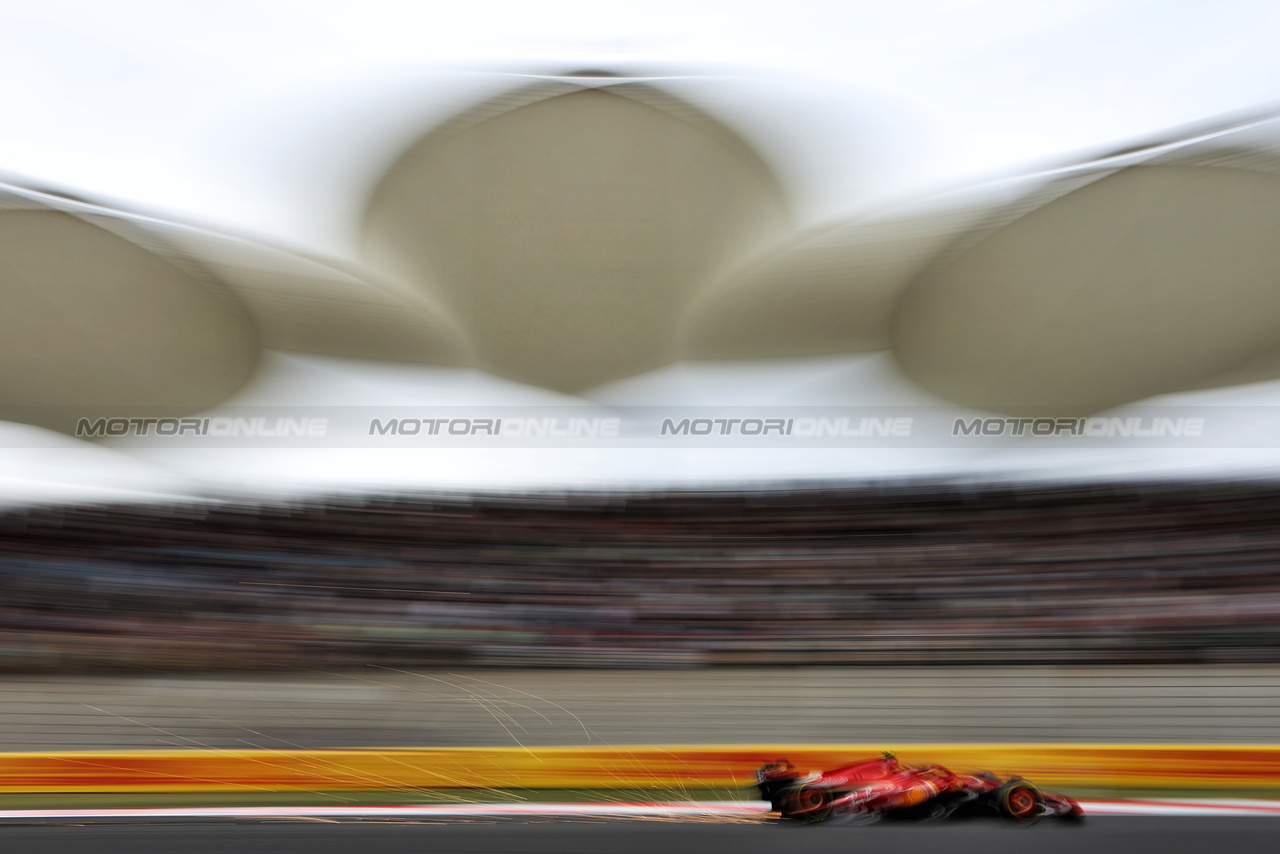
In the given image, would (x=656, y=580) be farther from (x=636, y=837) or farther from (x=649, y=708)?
(x=636, y=837)

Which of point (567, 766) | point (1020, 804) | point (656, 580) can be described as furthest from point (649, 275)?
point (1020, 804)

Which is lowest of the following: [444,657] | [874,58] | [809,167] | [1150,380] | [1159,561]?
[444,657]

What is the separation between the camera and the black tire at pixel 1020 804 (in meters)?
1.96

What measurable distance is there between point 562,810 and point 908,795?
0.97 m

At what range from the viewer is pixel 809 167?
8.39 ft

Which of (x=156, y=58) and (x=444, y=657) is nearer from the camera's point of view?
(x=444, y=657)

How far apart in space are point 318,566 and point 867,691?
6.12 ft

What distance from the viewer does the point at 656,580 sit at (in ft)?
8.36

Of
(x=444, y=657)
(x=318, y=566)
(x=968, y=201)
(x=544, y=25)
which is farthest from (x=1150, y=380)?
(x=318, y=566)

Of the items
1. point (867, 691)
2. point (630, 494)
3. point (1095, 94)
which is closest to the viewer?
point (867, 691)

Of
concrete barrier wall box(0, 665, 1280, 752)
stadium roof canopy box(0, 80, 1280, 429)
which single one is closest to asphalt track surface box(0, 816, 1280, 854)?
concrete barrier wall box(0, 665, 1280, 752)

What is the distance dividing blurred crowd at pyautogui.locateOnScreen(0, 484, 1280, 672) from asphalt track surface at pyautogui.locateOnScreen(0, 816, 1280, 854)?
0.47 metres

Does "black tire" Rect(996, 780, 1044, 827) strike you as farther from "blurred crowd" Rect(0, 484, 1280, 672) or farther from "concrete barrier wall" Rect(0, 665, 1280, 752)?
"blurred crowd" Rect(0, 484, 1280, 672)

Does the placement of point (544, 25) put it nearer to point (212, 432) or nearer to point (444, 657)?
point (212, 432)
